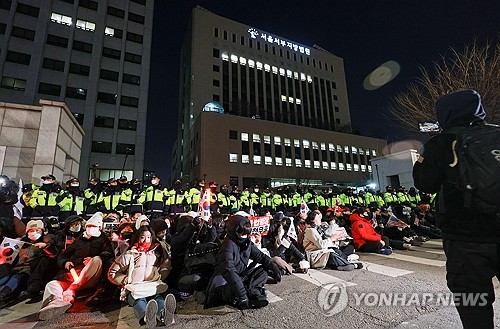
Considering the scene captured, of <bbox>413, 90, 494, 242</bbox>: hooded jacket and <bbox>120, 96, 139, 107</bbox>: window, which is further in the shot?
<bbox>120, 96, 139, 107</bbox>: window

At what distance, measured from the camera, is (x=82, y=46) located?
30797mm

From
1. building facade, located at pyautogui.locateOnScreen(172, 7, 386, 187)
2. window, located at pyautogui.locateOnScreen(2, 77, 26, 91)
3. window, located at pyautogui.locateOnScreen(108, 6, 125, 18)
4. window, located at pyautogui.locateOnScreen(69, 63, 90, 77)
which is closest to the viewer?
window, located at pyautogui.locateOnScreen(2, 77, 26, 91)

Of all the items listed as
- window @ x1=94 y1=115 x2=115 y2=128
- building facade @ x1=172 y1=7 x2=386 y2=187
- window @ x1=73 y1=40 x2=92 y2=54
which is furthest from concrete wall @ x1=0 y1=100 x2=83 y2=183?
window @ x1=73 y1=40 x2=92 y2=54

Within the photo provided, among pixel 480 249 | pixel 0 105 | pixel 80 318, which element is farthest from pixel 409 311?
pixel 0 105

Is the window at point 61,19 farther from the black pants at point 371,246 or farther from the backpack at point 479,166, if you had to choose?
the backpack at point 479,166

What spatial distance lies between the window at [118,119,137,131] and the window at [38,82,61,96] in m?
7.11

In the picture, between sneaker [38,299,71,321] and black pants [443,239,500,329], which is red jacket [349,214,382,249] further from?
sneaker [38,299,71,321]

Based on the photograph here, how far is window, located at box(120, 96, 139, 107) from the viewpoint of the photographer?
31.6 meters

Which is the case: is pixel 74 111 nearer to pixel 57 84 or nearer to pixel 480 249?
pixel 57 84

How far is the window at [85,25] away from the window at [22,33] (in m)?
5.17

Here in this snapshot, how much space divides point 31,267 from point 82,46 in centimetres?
3609

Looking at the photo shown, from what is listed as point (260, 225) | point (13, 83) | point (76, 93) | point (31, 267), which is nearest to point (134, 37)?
point (76, 93)

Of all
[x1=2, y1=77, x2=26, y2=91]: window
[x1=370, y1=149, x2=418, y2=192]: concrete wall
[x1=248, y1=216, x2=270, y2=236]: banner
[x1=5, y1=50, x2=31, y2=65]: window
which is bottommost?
[x1=248, y1=216, x2=270, y2=236]: banner

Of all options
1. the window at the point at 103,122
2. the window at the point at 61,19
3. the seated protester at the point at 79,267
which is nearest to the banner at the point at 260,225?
the seated protester at the point at 79,267
